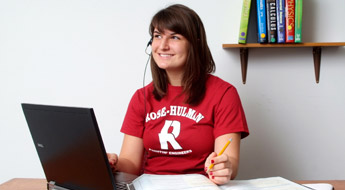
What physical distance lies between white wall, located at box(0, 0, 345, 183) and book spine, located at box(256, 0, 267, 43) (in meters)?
0.17

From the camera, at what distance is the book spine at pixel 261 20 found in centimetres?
167

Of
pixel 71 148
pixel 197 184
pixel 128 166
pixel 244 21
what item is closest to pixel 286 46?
pixel 244 21

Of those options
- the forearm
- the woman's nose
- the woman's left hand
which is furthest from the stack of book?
the woman's left hand

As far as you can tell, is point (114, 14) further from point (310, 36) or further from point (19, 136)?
point (310, 36)

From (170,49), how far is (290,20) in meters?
0.74

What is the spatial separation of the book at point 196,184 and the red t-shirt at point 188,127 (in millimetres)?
312

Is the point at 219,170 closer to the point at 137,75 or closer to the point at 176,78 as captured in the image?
the point at 176,78

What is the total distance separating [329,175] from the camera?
1.90 metres

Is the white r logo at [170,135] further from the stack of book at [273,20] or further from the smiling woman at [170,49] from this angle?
the stack of book at [273,20]

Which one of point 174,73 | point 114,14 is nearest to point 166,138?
point 174,73

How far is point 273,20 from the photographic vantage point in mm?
1672

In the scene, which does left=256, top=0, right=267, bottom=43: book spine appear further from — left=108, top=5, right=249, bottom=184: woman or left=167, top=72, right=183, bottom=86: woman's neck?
left=167, top=72, right=183, bottom=86: woman's neck

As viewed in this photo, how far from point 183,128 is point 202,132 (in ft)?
0.24

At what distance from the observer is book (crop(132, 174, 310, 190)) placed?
2.62 feet
